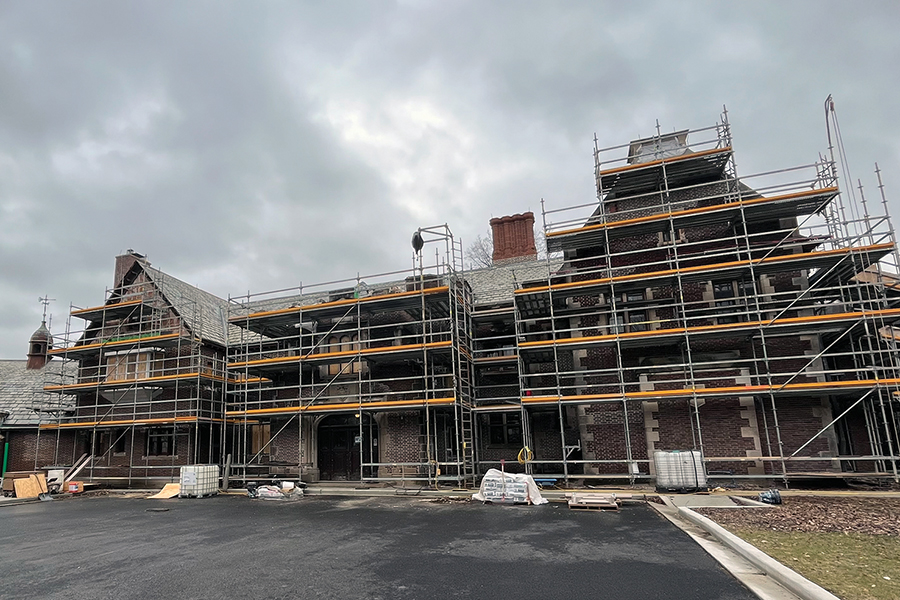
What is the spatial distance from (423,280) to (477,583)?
1409 cm

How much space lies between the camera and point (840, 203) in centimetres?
1770

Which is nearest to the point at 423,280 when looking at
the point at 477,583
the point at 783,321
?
the point at 783,321

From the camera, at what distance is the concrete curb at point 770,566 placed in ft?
19.1

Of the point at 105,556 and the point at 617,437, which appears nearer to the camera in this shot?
the point at 105,556

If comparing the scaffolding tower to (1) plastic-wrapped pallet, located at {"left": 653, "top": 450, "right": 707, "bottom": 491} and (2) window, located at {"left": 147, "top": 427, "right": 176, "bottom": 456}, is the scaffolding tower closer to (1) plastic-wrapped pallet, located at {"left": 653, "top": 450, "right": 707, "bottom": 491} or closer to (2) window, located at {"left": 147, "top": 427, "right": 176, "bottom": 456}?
(2) window, located at {"left": 147, "top": 427, "right": 176, "bottom": 456}

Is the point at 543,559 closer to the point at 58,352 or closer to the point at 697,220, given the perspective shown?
the point at 697,220

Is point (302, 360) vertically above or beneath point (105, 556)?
above

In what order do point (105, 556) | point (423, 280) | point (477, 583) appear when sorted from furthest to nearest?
point (423, 280)
point (105, 556)
point (477, 583)

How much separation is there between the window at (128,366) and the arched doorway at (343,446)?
9.10 meters

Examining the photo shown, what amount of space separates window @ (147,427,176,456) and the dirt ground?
22.0m

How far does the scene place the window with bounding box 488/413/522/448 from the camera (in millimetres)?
21547

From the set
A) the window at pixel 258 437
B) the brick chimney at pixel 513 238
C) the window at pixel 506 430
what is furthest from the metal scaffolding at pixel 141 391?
the brick chimney at pixel 513 238

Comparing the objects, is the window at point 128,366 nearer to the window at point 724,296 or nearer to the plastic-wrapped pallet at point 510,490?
the plastic-wrapped pallet at point 510,490

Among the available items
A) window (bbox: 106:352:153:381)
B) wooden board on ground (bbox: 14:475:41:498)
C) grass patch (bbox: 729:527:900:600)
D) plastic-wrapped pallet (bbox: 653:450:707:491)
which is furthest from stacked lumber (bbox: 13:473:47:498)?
grass patch (bbox: 729:527:900:600)
